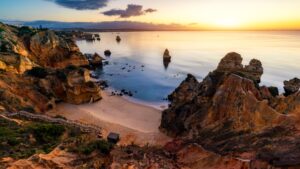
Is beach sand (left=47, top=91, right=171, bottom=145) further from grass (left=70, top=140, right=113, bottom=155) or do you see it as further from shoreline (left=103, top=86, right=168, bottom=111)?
grass (left=70, top=140, right=113, bottom=155)

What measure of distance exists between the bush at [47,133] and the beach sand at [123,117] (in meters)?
9.03

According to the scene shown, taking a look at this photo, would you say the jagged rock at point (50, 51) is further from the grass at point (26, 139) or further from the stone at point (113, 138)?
the grass at point (26, 139)

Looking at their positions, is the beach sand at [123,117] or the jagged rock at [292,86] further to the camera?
the jagged rock at [292,86]

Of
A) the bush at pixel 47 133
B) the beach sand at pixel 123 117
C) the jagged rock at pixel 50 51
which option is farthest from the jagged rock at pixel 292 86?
the jagged rock at pixel 50 51

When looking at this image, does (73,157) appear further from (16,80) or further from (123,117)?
(16,80)

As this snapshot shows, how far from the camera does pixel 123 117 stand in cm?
4328

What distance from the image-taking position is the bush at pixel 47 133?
2327 centimetres

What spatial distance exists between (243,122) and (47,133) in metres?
16.2

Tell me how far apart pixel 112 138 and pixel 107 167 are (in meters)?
11.2

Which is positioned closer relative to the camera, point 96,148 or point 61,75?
point 96,148

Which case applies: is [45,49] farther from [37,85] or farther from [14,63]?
[37,85]

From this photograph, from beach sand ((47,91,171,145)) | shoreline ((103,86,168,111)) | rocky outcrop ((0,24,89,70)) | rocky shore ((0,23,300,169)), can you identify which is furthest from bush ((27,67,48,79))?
rocky outcrop ((0,24,89,70))

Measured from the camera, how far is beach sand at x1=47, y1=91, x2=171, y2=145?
34469mm

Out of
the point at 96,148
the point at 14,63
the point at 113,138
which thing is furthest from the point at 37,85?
the point at 96,148
